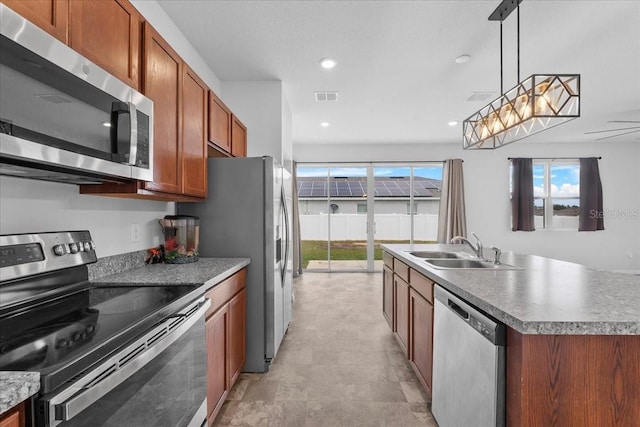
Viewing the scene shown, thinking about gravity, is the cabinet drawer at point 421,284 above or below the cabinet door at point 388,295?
above

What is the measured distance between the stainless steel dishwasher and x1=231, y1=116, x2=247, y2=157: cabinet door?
2.14 meters

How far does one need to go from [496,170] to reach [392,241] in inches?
97.4

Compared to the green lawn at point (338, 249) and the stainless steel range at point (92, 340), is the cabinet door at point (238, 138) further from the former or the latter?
the green lawn at point (338, 249)

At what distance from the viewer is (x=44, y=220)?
1420mm

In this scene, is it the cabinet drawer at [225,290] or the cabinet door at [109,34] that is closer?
the cabinet door at [109,34]

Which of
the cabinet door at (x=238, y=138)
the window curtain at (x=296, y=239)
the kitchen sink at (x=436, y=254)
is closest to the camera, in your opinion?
the kitchen sink at (x=436, y=254)

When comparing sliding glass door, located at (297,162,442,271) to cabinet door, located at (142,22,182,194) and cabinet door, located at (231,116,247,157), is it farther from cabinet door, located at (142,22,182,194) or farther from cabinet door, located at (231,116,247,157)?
cabinet door, located at (142,22,182,194)

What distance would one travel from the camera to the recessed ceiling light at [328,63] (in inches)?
118

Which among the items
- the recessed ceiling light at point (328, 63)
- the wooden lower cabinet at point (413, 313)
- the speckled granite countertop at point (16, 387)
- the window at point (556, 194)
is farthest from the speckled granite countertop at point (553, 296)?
the window at point (556, 194)

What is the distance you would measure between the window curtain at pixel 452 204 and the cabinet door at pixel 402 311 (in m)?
3.78

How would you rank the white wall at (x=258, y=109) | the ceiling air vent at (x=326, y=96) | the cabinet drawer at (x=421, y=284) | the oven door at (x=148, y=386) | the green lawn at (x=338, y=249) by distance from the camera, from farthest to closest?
the green lawn at (x=338, y=249), the ceiling air vent at (x=326, y=96), the white wall at (x=258, y=109), the cabinet drawer at (x=421, y=284), the oven door at (x=148, y=386)

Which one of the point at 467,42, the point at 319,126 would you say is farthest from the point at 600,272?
the point at 319,126

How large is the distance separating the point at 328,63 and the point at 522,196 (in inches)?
200

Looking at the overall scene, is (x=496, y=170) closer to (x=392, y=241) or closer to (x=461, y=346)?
(x=392, y=241)
